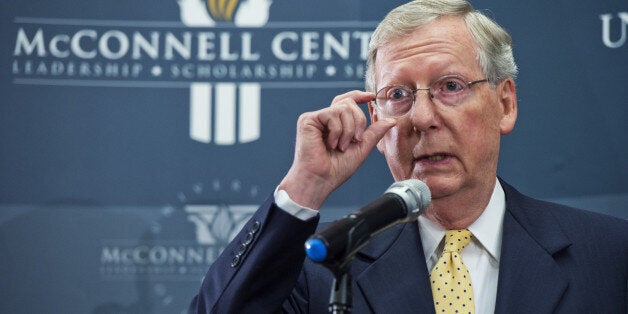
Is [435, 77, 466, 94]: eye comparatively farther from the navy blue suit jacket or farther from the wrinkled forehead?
the navy blue suit jacket

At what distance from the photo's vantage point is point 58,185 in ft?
9.64

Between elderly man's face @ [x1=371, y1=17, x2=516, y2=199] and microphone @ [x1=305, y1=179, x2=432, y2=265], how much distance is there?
0.49m

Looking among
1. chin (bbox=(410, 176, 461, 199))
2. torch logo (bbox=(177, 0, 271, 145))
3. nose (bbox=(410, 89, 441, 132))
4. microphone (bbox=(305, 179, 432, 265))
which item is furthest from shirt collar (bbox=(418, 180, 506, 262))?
torch logo (bbox=(177, 0, 271, 145))

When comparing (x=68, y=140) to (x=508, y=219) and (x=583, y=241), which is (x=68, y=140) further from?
(x=583, y=241)

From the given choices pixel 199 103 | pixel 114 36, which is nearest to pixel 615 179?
pixel 199 103

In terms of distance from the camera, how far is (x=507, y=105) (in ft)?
7.12

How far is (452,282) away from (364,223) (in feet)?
2.25

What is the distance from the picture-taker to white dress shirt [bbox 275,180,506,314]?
1895 mm

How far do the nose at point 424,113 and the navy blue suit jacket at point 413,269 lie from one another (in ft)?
0.93

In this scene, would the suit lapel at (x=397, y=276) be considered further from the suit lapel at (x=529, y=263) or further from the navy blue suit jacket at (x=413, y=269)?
the suit lapel at (x=529, y=263)

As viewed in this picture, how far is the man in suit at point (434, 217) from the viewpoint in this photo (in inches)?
68.7

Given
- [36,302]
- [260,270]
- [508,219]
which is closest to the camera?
[260,270]

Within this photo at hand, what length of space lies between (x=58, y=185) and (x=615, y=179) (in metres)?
2.06

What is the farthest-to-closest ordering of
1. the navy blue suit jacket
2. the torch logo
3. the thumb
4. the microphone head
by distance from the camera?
the torch logo → the thumb → the navy blue suit jacket → the microphone head
